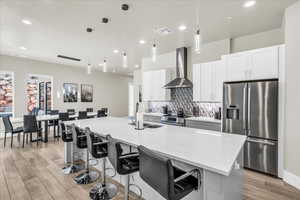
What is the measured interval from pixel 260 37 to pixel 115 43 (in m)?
3.82

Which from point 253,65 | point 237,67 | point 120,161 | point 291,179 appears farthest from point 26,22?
point 291,179

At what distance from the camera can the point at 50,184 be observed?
2.61 metres

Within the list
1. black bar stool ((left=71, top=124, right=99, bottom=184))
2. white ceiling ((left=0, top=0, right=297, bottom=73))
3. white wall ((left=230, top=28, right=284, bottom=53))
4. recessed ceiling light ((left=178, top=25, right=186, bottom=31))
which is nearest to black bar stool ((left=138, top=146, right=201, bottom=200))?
black bar stool ((left=71, top=124, right=99, bottom=184))

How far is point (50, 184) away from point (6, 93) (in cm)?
547

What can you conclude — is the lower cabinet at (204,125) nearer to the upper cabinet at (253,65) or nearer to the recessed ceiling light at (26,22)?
the upper cabinet at (253,65)

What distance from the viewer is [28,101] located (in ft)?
21.5

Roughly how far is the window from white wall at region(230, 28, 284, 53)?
26.2ft

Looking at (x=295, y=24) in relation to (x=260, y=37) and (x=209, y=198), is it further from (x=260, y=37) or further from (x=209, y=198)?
(x=209, y=198)

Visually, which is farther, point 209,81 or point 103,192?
point 209,81

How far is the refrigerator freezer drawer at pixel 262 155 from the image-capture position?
285 cm

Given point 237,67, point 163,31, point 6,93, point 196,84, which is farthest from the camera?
point 6,93

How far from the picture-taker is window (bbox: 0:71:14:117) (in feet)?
19.4

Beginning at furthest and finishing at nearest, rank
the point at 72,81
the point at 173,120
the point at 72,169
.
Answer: the point at 72,81, the point at 173,120, the point at 72,169

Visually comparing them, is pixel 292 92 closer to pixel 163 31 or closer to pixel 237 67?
pixel 237 67
